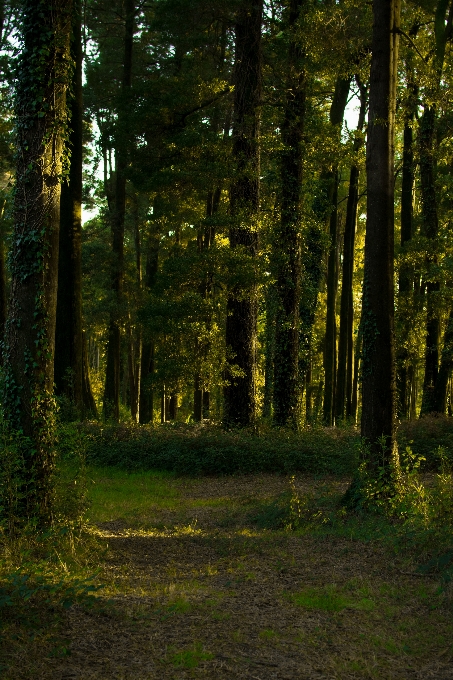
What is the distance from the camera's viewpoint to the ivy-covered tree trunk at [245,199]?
657 inches

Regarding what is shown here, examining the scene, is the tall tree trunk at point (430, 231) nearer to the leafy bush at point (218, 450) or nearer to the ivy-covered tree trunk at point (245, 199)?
the ivy-covered tree trunk at point (245, 199)

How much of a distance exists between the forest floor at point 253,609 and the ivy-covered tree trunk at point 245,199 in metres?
7.18

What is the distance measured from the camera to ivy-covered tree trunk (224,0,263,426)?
16.7 metres

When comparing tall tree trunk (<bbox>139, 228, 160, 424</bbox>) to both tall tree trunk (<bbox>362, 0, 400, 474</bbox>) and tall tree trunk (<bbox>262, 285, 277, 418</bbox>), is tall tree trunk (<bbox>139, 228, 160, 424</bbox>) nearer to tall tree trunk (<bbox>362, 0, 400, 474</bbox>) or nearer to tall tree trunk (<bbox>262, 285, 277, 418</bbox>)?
tall tree trunk (<bbox>262, 285, 277, 418</bbox>)

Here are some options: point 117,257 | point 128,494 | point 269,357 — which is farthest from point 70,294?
point 269,357

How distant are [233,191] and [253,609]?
12.7 metres

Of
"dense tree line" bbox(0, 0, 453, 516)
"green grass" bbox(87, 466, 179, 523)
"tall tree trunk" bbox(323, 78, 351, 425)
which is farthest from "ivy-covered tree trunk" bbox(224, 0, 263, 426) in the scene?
"tall tree trunk" bbox(323, 78, 351, 425)

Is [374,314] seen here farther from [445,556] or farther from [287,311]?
[287,311]

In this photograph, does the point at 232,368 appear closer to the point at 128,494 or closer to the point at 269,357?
the point at 128,494

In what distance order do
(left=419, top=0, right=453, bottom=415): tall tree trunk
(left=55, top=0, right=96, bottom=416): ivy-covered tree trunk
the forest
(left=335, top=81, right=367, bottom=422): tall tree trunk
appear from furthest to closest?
(left=335, top=81, right=367, bottom=422): tall tree trunk < (left=419, top=0, right=453, bottom=415): tall tree trunk < (left=55, top=0, right=96, bottom=416): ivy-covered tree trunk < the forest

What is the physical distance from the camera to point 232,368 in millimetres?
16609

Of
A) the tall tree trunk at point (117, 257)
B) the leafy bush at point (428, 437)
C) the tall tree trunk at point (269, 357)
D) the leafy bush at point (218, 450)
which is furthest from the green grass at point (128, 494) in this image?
the tall tree trunk at point (117, 257)

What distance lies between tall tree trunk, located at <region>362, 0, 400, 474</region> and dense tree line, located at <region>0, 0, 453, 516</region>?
0.02 m

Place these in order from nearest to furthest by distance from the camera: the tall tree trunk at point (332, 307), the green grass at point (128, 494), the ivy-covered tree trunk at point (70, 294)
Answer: the green grass at point (128, 494) → the ivy-covered tree trunk at point (70, 294) → the tall tree trunk at point (332, 307)
